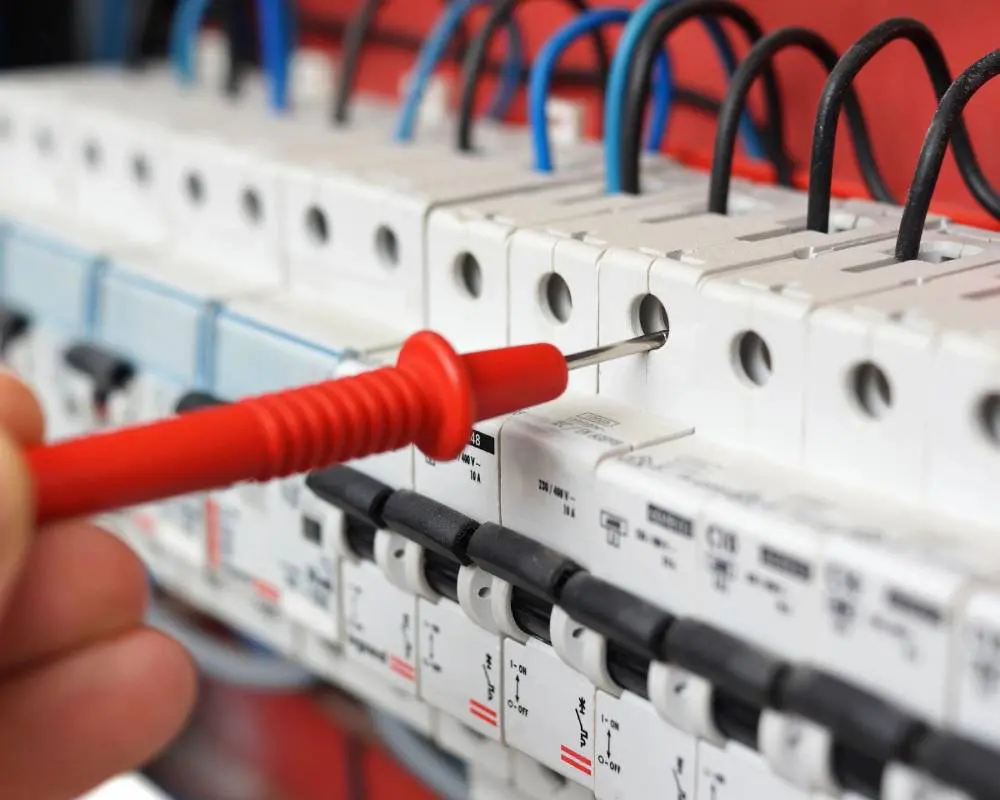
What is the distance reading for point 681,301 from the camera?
67cm

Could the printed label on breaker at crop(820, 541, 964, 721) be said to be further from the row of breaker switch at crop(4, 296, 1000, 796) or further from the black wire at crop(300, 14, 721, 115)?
the black wire at crop(300, 14, 721, 115)

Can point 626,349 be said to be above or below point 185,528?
above

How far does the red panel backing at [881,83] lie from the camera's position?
85 centimetres

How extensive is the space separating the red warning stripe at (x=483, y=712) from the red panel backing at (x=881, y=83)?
35cm

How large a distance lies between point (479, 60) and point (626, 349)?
32 centimetres

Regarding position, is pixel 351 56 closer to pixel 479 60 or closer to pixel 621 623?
pixel 479 60

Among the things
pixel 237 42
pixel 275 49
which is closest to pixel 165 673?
pixel 275 49

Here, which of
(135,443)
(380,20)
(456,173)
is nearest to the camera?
(135,443)

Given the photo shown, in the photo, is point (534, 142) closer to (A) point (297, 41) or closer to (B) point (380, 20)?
(B) point (380, 20)

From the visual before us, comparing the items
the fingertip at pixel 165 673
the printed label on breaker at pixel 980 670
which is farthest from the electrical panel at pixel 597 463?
the fingertip at pixel 165 673

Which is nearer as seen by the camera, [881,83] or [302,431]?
[302,431]

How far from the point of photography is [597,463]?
64cm

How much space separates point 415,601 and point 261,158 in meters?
0.32

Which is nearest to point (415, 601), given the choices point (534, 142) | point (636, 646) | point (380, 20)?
point (636, 646)
